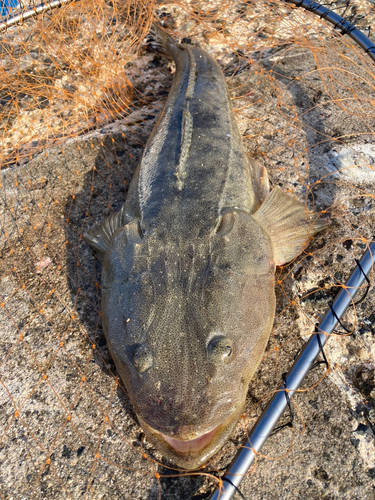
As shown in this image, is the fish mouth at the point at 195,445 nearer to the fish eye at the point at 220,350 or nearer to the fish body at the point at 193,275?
the fish body at the point at 193,275

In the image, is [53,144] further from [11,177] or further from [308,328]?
[308,328]

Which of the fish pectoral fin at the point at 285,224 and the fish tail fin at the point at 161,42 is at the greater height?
the fish tail fin at the point at 161,42

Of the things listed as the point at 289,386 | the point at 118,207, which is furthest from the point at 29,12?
the point at 289,386

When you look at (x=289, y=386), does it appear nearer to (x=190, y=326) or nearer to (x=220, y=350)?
(x=220, y=350)

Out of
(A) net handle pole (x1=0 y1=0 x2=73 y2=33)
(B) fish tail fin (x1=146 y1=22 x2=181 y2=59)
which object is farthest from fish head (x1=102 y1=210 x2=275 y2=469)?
(A) net handle pole (x1=0 y1=0 x2=73 y2=33)

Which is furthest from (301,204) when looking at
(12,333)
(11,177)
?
(11,177)

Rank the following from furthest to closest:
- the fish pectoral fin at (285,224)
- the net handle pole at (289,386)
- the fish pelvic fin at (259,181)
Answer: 1. the fish pelvic fin at (259,181)
2. the fish pectoral fin at (285,224)
3. the net handle pole at (289,386)

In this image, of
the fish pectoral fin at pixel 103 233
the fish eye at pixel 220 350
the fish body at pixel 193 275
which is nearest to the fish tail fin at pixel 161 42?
the fish body at pixel 193 275
